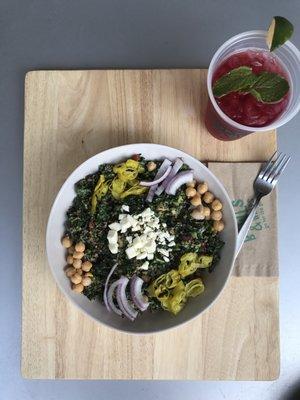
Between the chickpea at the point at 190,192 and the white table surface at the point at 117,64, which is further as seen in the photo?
the white table surface at the point at 117,64

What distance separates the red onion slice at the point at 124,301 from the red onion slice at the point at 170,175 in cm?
22

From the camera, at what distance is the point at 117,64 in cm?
127

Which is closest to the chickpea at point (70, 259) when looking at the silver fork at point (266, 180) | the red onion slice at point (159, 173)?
the red onion slice at point (159, 173)

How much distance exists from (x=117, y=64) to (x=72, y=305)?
2.17 ft

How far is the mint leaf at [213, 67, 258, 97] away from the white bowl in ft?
0.60

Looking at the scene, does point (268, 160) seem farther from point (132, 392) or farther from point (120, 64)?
point (132, 392)

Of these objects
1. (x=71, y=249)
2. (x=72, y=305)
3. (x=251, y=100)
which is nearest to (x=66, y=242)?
(x=71, y=249)

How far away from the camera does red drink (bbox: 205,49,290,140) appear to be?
3.23 feet

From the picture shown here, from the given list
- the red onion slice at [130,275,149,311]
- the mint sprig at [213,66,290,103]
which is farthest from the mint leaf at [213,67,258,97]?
the red onion slice at [130,275,149,311]

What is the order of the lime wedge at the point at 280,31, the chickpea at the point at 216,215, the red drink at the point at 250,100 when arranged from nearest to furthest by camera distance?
the lime wedge at the point at 280,31
the red drink at the point at 250,100
the chickpea at the point at 216,215

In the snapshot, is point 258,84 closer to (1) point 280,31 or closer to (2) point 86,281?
(1) point 280,31

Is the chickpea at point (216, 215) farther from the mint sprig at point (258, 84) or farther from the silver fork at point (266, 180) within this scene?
the mint sprig at point (258, 84)

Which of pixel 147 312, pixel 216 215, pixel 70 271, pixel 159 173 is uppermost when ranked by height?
pixel 159 173

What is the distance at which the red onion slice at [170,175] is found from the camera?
1080 mm
